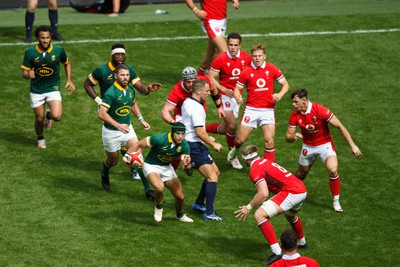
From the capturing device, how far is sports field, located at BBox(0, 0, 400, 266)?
1448 centimetres

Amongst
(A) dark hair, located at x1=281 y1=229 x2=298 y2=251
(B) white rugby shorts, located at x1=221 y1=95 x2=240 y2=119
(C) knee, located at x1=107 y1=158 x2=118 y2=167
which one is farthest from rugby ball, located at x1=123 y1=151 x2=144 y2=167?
(B) white rugby shorts, located at x1=221 y1=95 x2=240 y2=119

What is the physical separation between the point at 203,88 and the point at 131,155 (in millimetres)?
1816

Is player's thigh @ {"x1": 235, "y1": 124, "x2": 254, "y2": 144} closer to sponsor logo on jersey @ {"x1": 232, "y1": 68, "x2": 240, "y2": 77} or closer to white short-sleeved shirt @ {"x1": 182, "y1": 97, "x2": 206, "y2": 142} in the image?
sponsor logo on jersey @ {"x1": 232, "y1": 68, "x2": 240, "y2": 77}

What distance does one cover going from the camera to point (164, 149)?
14805mm

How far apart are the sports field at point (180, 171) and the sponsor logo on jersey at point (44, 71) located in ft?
5.38

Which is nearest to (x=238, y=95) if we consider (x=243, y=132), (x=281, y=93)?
(x=243, y=132)

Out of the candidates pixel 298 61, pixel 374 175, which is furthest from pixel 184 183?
pixel 298 61

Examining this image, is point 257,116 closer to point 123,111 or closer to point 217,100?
point 217,100

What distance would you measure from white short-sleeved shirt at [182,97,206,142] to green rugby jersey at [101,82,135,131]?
1193 millimetres

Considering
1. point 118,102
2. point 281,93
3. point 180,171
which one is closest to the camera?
point 118,102

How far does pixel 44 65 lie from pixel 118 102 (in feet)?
9.79

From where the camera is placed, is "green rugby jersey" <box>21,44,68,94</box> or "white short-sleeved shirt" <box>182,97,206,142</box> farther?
"green rugby jersey" <box>21,44,68,94</box>

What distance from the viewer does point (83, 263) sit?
45.2ft

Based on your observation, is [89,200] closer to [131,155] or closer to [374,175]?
[131,155]
